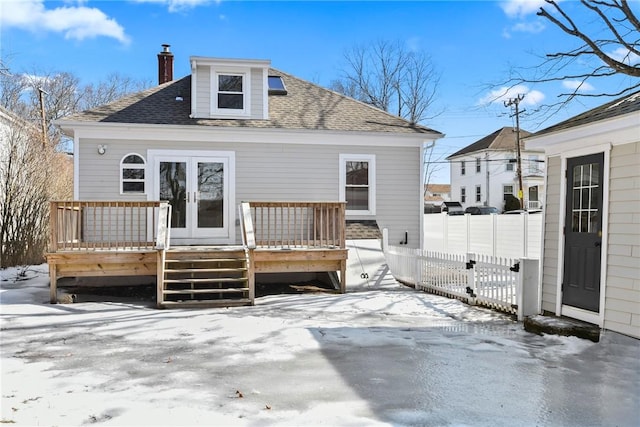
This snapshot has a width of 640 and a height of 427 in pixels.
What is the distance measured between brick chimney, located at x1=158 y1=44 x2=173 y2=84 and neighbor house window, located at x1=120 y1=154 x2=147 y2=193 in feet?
15.1

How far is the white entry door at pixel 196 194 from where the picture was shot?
35.1 ft

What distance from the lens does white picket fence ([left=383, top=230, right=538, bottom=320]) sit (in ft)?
22.5

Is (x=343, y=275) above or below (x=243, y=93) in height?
below

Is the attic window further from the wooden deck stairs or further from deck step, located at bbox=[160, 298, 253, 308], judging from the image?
deck step, located at bbox=[160, 298, 253, 308]

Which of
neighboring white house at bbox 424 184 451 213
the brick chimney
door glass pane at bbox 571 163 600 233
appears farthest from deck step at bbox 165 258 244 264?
neighboring white house at bbox 424 184 451 213

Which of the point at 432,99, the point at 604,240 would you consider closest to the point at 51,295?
the point at 604,240

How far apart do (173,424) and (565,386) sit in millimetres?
3224

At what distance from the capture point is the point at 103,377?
4301 millimetres

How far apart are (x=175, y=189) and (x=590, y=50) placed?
8.84 m

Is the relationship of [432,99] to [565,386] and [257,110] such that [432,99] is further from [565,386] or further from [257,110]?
[565,386]

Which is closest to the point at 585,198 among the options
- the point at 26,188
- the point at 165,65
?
the point at 165,65

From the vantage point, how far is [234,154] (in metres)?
10.9

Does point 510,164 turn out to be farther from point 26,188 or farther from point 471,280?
point 26,188

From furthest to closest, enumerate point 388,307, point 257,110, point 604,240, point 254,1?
1. point 257,110
2. point 254,1
3. point 388,307
4. point 604,240
